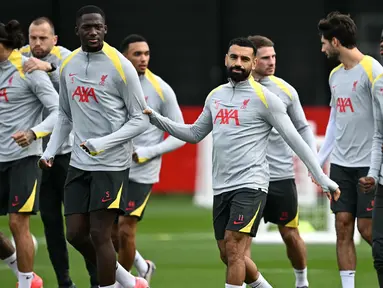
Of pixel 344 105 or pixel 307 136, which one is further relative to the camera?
pixel 307 136

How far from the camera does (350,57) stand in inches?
409

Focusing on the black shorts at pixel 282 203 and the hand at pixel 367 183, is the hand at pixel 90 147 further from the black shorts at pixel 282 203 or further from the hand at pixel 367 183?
the black shorts at pixel 282 203

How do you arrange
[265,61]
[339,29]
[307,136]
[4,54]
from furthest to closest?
[265,61] → [307,136] → [4,54] → [339,29]

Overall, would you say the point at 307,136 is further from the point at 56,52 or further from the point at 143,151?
the point at 56,52

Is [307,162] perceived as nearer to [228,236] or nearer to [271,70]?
[228,236]

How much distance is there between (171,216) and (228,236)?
10.2m

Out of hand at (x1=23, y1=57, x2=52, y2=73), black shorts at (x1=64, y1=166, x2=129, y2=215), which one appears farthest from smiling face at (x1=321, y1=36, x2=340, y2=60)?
hand at (x1=23, y1=57, x2=52, y2=73)

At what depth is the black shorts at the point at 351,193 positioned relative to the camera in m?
10.3

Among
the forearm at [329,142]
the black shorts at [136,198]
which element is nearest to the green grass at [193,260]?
the black shorts at [136,198]

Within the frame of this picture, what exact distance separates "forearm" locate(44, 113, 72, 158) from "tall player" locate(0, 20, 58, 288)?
18.9 inches

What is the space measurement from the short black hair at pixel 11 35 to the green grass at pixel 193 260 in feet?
7.83

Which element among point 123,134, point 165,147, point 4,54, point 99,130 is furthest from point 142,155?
point 123,134

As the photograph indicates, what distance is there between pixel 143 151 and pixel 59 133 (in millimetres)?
1600

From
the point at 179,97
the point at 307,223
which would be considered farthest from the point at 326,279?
the point at 179,97
